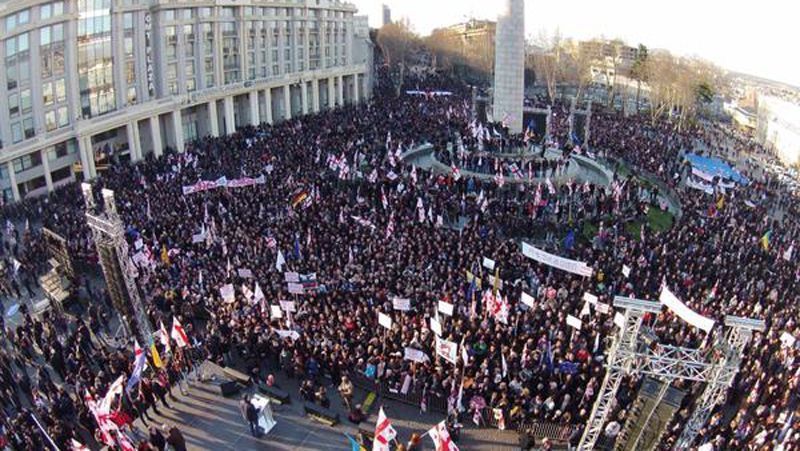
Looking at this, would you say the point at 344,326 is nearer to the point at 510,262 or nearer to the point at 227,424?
the point at 227,424

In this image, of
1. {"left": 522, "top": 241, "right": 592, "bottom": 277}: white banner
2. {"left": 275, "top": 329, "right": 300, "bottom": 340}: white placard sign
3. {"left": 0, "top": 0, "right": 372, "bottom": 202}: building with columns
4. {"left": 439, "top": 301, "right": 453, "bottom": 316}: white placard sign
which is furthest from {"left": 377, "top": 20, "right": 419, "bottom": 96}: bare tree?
{"left": 275, "top": 329, "right": 300, "bottom": 340}: white placard sign

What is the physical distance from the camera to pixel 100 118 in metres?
42.1

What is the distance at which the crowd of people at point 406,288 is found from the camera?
1625cm

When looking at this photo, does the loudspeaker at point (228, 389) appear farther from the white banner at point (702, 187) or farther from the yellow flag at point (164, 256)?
the white banner at point (702, 187)

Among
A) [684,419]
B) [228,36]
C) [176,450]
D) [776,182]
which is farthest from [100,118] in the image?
[776,182]

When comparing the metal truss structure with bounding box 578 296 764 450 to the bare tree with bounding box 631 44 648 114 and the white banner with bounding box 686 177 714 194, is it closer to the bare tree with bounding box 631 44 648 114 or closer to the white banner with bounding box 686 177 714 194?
the white banner with bounding box 686 177 714 194

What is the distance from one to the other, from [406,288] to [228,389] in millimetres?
7295

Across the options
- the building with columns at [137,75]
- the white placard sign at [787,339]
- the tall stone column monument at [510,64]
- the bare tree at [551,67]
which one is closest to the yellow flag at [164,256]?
the building with columns at [137,75]

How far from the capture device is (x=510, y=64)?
45125 mm

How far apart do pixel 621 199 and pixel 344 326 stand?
64.7 ft

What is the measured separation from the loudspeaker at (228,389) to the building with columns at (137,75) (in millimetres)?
27844

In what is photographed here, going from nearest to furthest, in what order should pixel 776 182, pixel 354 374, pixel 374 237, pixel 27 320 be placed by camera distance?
pixel 354 374 < pixel 27 320 < pixel 374 237 < pixel 776 182

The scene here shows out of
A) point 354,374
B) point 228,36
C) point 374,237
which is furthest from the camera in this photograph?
point 228,36

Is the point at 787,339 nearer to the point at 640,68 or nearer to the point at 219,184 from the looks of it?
the point at 219,184
